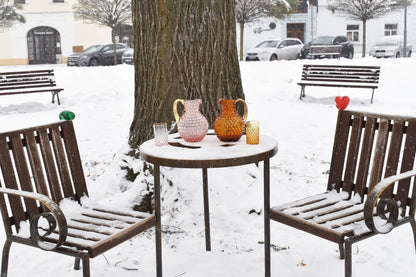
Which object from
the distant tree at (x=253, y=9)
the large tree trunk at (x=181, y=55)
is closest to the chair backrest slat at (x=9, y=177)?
the large tree trunk at (x=181, y=55)

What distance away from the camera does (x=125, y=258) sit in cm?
330

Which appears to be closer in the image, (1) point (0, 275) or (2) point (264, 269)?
(1) point (0, 275)

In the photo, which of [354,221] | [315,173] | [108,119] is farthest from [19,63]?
[354,221]

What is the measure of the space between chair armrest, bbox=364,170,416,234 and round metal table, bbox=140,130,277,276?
1.83 ft

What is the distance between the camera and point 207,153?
263 centimetres

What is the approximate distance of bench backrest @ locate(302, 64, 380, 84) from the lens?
10.6 m

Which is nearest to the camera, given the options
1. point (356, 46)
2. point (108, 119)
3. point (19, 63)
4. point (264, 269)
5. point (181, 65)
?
point (264, 269)

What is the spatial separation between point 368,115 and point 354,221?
68cm

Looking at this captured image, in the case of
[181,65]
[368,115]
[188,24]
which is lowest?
[368,115]

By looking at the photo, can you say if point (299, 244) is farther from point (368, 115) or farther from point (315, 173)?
point (315, 173)

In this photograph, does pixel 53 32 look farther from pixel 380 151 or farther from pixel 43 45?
pixel 380 151

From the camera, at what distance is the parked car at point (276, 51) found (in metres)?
22.1

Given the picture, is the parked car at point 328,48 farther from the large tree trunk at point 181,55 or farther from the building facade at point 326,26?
the large tree trunk at point 181,55

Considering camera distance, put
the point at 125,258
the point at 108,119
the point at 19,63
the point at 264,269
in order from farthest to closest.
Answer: the point at 19,63 → the point at 108,119 → the point at 125,258 → the point at 264,269
